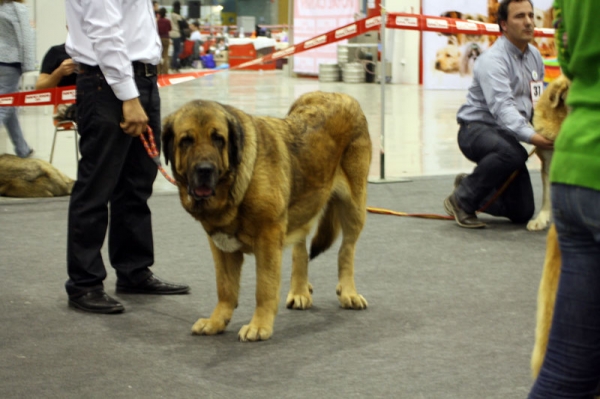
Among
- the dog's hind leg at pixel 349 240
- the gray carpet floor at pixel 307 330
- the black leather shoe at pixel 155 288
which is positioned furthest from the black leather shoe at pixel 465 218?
the black leather shoe at pixel 155 288

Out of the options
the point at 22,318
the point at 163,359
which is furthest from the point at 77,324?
the point at 163,359

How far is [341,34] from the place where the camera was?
28.8ft

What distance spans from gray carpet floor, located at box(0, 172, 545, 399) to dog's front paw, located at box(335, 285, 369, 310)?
0.18 feet

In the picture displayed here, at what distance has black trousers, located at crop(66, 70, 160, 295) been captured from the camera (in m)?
4.07

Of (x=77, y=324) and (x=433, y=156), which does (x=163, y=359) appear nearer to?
(x=77, y=324)

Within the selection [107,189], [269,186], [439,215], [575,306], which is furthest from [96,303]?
[439,215]

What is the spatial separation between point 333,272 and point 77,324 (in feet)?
5.47

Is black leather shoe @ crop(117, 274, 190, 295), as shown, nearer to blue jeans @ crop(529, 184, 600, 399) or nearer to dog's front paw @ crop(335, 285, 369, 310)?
dog's front paw @ crop(335, 285, 369, 310)

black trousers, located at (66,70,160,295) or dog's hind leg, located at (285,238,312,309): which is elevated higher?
black trousers, located at (66,70,160,295)

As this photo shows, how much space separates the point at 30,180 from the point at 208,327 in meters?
4.07

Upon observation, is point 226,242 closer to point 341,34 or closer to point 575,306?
point 575,306

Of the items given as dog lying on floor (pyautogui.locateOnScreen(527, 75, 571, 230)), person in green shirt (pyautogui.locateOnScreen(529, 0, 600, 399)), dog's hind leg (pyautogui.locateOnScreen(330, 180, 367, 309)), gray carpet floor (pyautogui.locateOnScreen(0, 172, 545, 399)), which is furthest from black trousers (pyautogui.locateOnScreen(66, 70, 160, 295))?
dog lying on floor (pyautogui.locateOnScreen(527, 75, 571, 230))

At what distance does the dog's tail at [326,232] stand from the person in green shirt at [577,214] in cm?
259

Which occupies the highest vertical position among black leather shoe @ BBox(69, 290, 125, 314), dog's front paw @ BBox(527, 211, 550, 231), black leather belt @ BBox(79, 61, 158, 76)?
black leather belt @ BBox(79, 61, 158, 76)
